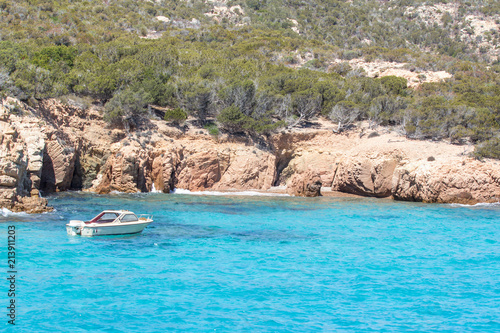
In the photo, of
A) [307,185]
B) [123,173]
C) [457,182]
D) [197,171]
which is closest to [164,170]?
[197,171]

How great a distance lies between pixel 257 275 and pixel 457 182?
2134 centimetres

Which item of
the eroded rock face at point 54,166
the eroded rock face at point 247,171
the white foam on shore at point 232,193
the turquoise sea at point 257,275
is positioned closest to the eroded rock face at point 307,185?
the white foam on shore at point 232,193

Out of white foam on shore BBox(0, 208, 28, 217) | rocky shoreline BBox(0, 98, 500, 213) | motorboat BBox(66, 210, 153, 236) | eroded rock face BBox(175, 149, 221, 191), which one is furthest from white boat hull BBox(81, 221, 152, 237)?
eroded rock face BBox(175, 149, 221, 191)

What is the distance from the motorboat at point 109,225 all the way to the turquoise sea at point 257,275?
0.30 meters

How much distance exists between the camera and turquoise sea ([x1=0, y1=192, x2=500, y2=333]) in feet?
35.4

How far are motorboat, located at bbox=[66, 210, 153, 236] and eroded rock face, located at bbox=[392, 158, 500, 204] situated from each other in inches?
809

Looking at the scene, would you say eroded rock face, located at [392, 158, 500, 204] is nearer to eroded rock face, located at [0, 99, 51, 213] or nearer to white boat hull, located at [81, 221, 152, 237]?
white boat hull, located at [81, 221, 152, 237]

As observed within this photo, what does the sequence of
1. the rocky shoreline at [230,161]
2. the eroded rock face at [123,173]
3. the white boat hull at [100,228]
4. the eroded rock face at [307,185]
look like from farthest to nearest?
the eroded rock face at [307,185] < the eroded rock face at [123,173] < the rocky shoreline at [230,161] < the white boat hull at [100,228]

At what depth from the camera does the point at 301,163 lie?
37812 millimetres

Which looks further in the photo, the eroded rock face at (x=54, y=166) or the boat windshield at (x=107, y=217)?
the eroded rock face at (x=54, y=166)

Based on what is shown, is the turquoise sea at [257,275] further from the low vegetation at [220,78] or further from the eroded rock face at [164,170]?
the low vegetation at [220,78]

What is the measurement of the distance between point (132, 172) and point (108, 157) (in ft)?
8.98

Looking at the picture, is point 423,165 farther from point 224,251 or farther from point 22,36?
point 22,36

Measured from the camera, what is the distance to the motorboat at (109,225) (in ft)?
57.8
